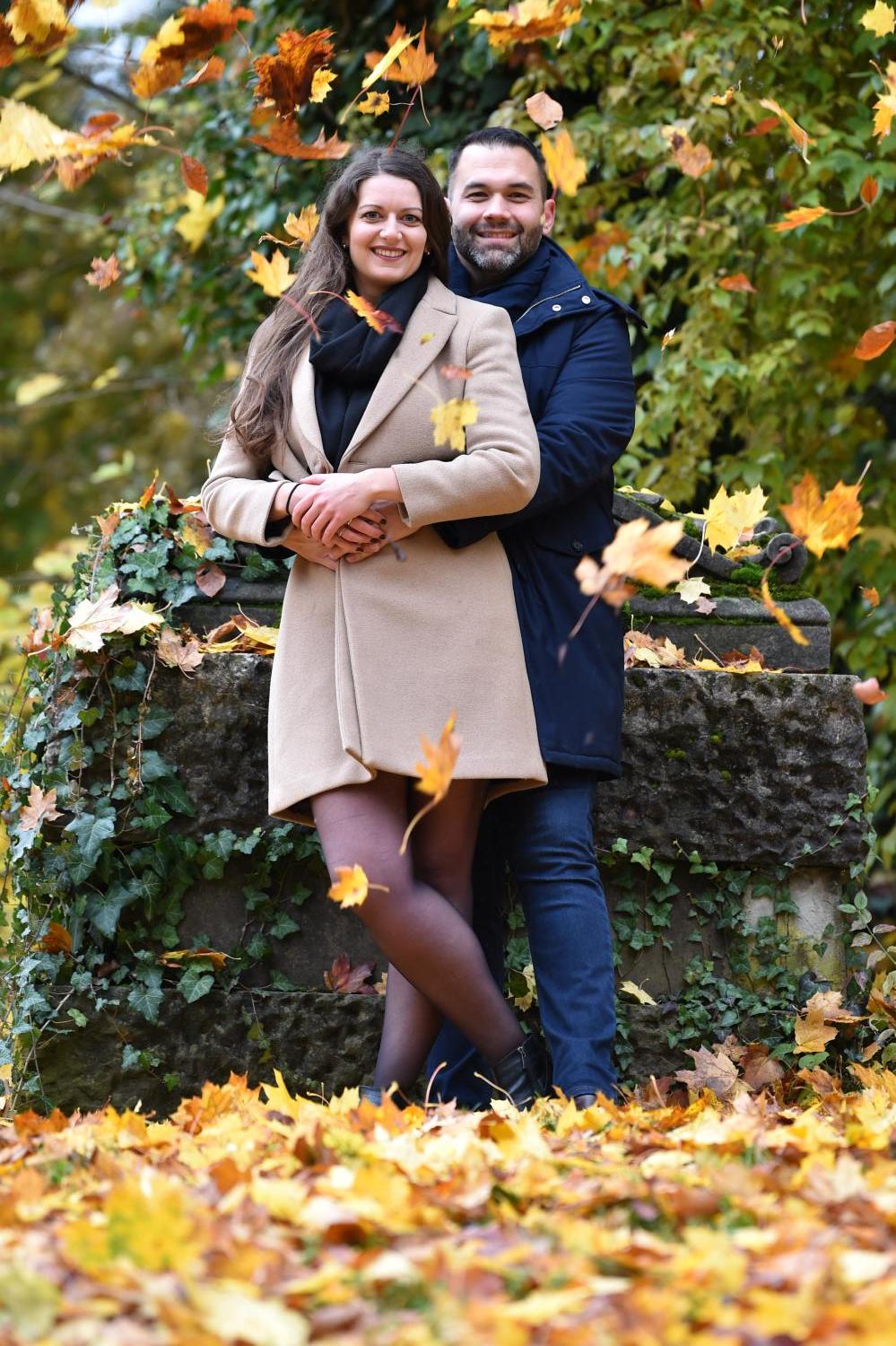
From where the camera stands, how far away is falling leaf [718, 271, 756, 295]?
186 inches

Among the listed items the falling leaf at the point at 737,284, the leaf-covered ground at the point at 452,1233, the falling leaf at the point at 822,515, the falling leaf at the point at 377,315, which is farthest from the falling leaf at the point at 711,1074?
the falling leaf at the point at 737,284

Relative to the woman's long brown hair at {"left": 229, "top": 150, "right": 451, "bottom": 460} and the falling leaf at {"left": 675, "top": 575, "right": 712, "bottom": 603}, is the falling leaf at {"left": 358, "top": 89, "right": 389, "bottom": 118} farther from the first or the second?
the falling leaf at {"left": 675, "top": 575, "right": 712, "bottom": 603}

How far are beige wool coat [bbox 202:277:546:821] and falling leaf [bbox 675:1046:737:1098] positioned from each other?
893mm

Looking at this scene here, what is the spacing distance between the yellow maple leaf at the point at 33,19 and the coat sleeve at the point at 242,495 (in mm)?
690

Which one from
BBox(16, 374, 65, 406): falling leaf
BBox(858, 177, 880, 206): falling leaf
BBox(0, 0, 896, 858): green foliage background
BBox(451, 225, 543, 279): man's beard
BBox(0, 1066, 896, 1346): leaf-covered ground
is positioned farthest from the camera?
BBox(16, 374, 65, 406): falling leaf

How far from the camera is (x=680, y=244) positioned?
5.11 meters

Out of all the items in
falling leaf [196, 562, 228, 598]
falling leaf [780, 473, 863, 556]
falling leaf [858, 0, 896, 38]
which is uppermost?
falling leaf [858, 0, 896, 38]

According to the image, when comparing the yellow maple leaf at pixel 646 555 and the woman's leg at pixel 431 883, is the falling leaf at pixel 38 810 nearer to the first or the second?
the woman's leg at pixel 431 883

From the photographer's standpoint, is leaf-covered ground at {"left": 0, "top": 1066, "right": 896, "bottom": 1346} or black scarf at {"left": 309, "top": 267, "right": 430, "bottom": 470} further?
black scarf at {"left": 309, "top": 267, "right": 430, "bottom": 470}

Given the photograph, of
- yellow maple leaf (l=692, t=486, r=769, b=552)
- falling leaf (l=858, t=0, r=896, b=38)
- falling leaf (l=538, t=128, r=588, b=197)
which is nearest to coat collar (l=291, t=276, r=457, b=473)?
falling leaf (l=538, t=128, r=588, b=197)

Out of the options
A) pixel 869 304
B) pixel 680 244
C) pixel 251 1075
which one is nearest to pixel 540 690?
pixel 251 1075

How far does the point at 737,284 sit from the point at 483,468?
244 centimetres

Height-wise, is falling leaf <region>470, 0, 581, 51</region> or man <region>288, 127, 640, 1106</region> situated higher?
falling leaf <region>470, 0, 581, 51</region>

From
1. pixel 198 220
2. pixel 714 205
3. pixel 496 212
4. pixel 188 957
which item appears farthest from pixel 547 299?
pixel 198 220
